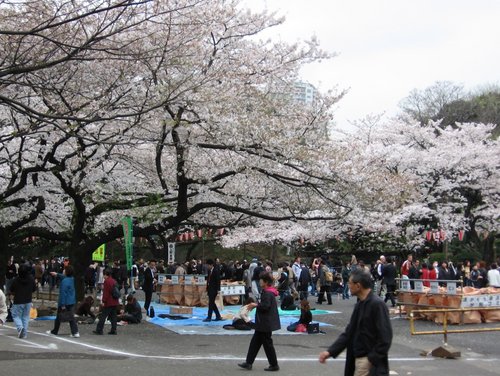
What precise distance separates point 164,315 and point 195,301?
3.31m

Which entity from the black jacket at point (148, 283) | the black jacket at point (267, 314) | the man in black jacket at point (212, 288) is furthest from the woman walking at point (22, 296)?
the black jacket at point (267, 314)

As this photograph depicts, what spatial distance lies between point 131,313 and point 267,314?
312 inches

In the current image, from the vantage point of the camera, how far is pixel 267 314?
9.75 meters

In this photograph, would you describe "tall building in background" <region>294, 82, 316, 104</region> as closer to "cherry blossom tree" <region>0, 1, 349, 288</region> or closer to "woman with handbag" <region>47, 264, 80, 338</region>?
"cherry blossom tree" <region>0, 1, 349, 288</region>

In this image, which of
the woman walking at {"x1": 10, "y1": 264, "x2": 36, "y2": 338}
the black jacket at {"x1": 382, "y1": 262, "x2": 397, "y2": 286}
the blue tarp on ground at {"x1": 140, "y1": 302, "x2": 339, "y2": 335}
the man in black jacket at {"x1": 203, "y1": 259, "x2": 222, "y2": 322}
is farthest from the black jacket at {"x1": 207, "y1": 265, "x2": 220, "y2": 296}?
the black jacket at {"x1": 382, "y1": 262, "x2": 397, "y2": 286}

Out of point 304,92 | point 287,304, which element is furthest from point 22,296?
point 287,304

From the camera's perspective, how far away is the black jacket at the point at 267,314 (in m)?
9.66

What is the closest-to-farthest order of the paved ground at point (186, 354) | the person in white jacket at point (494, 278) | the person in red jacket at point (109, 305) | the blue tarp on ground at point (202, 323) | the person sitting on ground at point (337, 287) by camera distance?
the paved ground at point (186, 354) → the person in red jacket at point (109, 305) → the blue tarp on ground at point (202, 323) → the person in white jacket at point (494, 278) → the person sitting on ground at point (337, 287)

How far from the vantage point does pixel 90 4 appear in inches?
372

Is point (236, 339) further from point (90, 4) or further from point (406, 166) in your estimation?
point (406, 166)

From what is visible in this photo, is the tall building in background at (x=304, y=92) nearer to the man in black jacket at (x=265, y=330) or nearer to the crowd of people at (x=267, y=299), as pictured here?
the crowd of people at (x=267, y=299)

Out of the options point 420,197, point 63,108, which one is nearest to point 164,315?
point 63,108

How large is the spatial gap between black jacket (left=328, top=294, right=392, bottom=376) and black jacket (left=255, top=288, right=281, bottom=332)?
3.72m

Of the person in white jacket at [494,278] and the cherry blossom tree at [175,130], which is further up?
the cherry blossom tree at [175,130]
